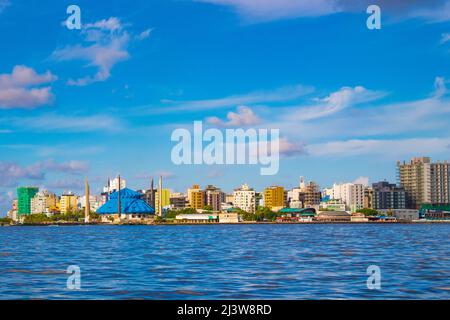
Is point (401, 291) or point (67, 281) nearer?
point (401, 291)

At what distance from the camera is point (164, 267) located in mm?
35094

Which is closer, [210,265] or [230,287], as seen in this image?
[230,287]

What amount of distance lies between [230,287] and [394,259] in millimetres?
19287

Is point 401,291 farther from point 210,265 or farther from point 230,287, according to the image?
point 210,265

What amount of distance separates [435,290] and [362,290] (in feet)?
10.1
